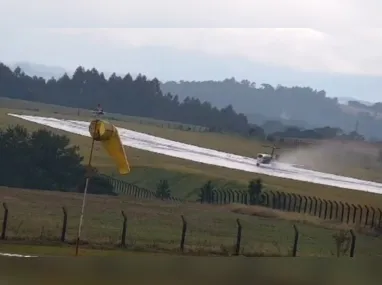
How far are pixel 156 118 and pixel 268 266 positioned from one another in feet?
502

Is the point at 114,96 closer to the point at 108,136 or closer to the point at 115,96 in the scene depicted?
the point at 115,96

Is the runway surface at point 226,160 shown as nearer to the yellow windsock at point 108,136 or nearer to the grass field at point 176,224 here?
the grass field at point 176,224

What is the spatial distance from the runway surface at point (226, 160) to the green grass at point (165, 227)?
64.5ft

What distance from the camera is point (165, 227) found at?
27.1 m

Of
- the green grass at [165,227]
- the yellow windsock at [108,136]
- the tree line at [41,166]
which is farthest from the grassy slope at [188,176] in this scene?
the yellow windsock at [108,136]

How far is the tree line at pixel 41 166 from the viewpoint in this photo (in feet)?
154

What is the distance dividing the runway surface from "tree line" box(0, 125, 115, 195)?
4693mm

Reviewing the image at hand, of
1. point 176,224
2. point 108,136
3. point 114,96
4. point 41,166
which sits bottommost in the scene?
point 41,166

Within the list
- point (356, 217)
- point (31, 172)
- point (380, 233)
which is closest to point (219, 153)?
point (31, 172)

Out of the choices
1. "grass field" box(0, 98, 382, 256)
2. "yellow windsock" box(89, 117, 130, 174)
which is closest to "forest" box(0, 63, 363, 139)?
"grass field" box(0, 98, 382, 256)

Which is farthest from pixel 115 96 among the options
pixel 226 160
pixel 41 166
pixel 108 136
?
pixel 108 136

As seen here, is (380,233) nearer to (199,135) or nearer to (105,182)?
(105,182)

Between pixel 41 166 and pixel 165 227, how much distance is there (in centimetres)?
2209

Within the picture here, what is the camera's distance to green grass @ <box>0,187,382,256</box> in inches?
844
